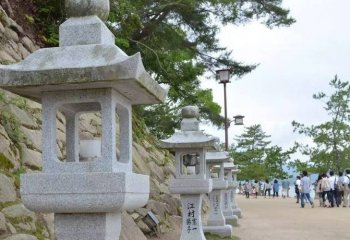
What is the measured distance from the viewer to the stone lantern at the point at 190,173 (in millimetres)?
8547

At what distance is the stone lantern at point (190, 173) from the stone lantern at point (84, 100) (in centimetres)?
450

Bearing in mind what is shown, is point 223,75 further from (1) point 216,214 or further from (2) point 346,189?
(2) point 346,189

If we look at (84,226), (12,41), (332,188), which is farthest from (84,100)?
(332,188)

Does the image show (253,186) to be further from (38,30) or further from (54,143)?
(54,143)

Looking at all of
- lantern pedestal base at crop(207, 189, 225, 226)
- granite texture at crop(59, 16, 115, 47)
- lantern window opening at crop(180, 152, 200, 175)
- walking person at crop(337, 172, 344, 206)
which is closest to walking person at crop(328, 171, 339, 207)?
walking person at crop(337, 172, 344, 206)

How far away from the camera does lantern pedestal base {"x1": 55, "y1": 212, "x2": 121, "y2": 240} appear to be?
3.79 metres

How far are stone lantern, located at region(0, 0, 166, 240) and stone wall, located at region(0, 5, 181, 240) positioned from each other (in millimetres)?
2031

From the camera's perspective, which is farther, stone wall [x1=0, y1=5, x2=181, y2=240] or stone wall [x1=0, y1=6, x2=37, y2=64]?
stone wall [x1=0, y1=6, x2=37, y2=64]

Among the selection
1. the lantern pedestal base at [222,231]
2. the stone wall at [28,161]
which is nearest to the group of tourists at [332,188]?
the stone wall at [28,161]

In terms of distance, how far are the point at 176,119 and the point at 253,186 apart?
65.6ft

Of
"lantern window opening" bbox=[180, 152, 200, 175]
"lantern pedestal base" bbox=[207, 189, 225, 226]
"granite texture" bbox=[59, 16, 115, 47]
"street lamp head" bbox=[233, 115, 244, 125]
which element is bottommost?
"lantern pedestal base" bbox=[207, 189, 225, 226]

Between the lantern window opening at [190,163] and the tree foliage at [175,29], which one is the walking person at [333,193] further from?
the lantern window opening at [190,163]

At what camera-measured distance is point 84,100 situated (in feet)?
12.7

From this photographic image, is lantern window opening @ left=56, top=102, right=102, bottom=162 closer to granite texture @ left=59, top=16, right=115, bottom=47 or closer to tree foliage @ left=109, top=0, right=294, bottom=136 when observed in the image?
granite texture @ left=59, top=16, right=115, bottom=47
